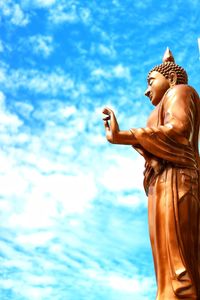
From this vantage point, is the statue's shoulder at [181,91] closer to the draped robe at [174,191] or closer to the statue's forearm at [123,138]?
the draped robe at [174,191]

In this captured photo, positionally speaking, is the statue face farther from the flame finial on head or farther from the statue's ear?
the flame finial on head

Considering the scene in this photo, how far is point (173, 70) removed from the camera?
865 centimetres

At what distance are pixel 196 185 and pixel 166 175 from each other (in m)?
0.46

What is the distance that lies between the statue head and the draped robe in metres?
0.54

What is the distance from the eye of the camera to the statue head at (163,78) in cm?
861

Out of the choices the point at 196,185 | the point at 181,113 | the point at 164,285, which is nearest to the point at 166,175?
the point at 196,185

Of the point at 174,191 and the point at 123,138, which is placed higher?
the point at 123,138

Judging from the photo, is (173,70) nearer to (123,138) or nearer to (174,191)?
(123,138)

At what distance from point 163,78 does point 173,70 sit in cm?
22

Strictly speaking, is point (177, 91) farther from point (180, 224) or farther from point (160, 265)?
point (160, 265)

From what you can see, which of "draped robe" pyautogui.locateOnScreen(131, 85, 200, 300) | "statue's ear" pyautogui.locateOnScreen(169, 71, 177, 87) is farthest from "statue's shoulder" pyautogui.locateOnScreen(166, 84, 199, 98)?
"statue's ear" pyautogui.locateOnScreen(169, 71, 177, 87)

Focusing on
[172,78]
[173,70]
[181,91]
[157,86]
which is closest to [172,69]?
[173,70]

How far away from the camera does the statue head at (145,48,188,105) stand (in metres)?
8.61

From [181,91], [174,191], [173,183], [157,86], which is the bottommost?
[174,191]
